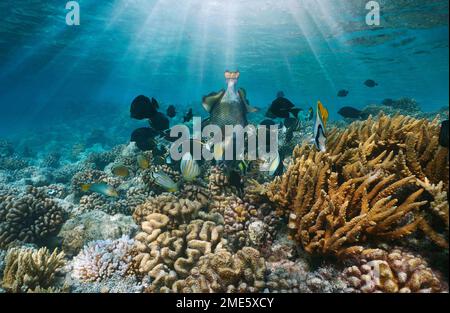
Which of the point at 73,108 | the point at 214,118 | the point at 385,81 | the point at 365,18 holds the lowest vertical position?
the point at 73,108

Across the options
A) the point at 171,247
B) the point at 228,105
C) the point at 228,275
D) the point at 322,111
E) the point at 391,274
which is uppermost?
the point at 322,111

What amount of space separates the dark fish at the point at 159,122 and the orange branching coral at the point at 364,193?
2.95 metres

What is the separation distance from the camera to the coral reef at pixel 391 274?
2708mm

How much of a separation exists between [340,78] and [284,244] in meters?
56.2

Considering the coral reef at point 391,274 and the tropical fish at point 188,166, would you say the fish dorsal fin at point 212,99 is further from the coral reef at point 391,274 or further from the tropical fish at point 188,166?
the coral reef at point 391,274

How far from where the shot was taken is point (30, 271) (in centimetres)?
420

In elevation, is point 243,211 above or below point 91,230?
above

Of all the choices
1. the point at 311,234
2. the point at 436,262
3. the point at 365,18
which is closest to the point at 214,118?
the point at 311,234

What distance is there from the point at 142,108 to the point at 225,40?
32218 millimetres

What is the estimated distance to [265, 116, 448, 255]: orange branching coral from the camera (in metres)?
3.13

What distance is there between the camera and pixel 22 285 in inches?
159

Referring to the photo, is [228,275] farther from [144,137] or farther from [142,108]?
[144,137]

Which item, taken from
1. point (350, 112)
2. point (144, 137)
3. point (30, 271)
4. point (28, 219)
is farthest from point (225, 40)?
point (30, 271)

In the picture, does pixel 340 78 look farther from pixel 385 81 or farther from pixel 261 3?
pixel 261 3
